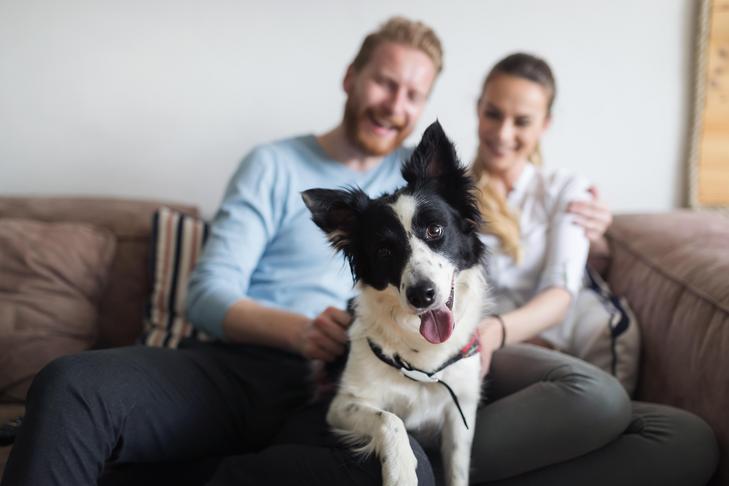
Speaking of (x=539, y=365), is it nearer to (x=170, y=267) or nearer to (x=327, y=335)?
(x=327, y=335)

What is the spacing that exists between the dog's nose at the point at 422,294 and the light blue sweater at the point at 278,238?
0.59 meters

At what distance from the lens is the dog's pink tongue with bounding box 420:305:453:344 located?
4.32 feet

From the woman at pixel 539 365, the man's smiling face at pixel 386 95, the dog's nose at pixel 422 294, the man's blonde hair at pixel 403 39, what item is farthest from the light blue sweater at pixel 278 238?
the dog's nose at pixel 422 294

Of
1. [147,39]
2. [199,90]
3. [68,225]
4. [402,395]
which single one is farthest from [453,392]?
[147,39]

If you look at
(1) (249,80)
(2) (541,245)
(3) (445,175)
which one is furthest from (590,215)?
(1) (249,80)

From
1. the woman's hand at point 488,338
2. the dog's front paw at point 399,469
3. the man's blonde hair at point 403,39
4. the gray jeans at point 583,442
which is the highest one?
the man's blonde hair at point 403,39

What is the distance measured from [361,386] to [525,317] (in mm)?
595

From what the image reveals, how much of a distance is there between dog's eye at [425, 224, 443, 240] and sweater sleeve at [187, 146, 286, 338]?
651 millimetres

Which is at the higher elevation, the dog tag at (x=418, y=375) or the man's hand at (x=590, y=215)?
the man's hand at (x=590, y=215)

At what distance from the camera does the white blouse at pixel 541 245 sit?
74.1 inches

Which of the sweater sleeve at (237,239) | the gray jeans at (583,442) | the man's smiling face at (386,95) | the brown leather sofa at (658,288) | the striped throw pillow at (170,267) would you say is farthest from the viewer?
the striped throw pillow at (170,267)

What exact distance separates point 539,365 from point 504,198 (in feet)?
2.05

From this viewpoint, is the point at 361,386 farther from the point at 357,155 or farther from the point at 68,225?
the point at 68,225

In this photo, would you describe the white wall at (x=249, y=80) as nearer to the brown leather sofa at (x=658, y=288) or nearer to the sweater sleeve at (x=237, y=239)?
the brown leather sofa at (x=658, y=288)
